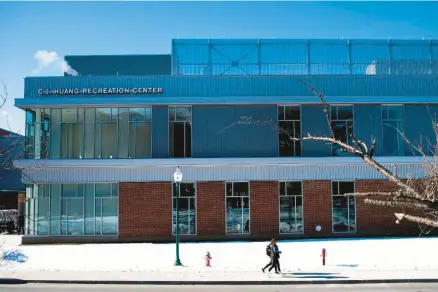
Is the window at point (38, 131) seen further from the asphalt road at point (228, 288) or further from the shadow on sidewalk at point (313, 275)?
the shadow on sidewalk at point (313, 275)

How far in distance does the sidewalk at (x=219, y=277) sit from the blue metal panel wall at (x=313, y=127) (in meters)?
11.1

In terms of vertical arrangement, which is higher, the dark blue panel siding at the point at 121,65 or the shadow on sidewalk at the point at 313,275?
the dark blue panel siding at the point at 121,65

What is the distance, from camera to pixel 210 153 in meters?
29.1

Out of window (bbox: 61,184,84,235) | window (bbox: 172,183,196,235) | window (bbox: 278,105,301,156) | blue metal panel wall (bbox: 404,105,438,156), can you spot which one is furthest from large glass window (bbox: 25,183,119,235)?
blue metal panel wall (bbox: 404,105,438,156)

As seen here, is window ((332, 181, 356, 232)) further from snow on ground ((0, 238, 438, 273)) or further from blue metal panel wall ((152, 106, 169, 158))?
blue metal panel wall ((152, 106, 169, 158))

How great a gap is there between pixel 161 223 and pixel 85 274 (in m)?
9.31

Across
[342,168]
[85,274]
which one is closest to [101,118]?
[85,274]

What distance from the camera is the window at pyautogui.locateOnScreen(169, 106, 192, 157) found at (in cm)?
2925

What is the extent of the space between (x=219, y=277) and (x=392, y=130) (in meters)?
16.3

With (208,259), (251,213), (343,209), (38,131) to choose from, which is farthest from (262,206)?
(38,131)

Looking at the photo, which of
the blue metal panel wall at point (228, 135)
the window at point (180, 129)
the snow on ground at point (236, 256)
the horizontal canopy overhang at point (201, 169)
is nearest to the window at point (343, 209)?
the horizontal canopy overhang at point (201, 169)

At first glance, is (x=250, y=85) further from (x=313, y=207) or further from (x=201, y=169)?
(x=313, y=207)

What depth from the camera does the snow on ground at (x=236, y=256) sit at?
20859mm

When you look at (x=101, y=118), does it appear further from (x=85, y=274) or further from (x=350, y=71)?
(x=350, y=71)
